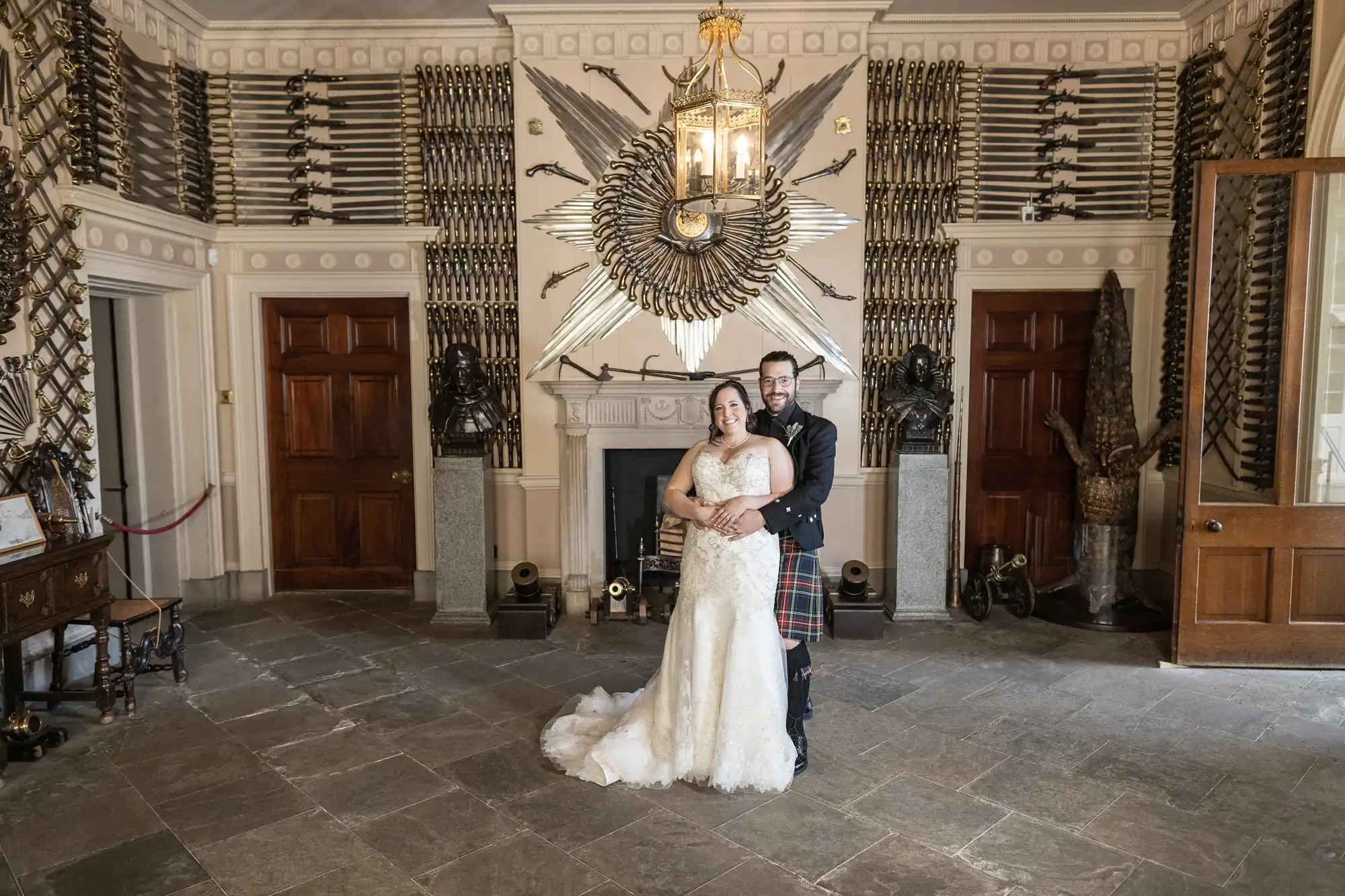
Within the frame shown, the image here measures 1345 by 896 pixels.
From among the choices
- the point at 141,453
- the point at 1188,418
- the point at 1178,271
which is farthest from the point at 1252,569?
the point at 141,453

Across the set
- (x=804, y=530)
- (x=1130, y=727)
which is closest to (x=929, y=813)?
(x=804, y=530)

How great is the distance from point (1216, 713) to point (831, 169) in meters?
3.68

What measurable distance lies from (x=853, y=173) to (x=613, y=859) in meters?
4.37

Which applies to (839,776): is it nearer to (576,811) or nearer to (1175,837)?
(576,811)

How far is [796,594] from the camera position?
10.8ft

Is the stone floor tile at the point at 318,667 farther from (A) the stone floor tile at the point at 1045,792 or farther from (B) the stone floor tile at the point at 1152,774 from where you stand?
(B) the stone floor tile at the point at 1152,774

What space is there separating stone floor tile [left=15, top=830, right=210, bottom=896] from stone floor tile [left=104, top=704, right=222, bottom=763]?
78 cm

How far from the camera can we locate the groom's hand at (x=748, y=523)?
309 centimetres

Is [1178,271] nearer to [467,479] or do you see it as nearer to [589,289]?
[589,289]

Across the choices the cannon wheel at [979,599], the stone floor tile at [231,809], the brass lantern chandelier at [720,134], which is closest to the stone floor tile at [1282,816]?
the cannon wheel at [979,599]

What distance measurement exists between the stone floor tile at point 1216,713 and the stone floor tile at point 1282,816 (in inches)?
21.7

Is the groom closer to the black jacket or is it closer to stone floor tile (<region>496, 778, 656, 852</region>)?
the black jacket

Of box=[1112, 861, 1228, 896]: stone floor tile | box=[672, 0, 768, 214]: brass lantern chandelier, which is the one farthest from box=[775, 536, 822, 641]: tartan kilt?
box=[672, 0, 768, 214]: brass lantern chandelier

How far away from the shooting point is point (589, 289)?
5.61 m
